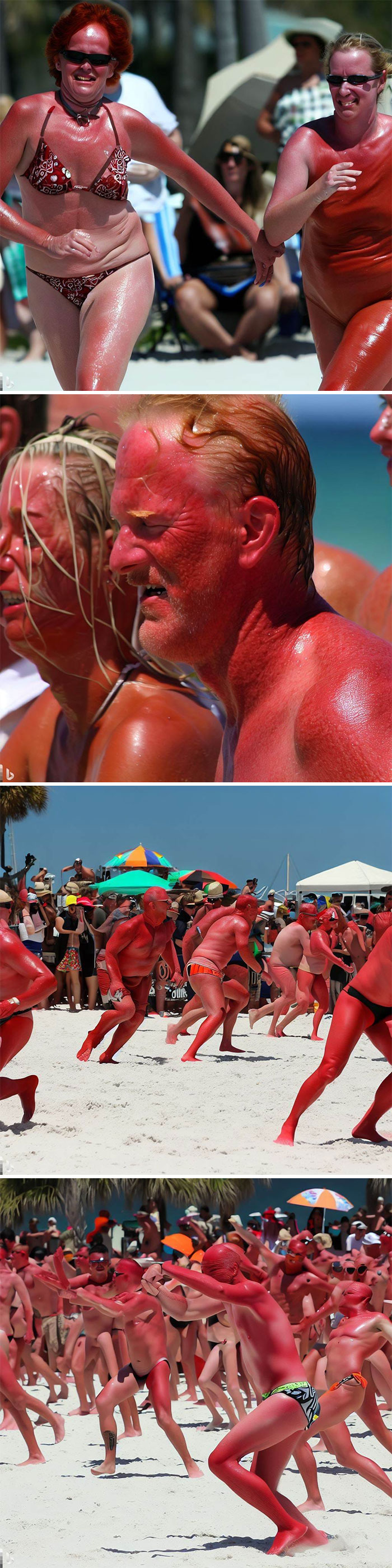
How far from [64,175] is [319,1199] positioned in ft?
14.9

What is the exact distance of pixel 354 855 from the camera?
4949mm

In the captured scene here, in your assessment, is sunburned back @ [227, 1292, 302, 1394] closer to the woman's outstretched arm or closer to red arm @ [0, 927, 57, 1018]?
red arm @ [0, 927, 57, 1018]

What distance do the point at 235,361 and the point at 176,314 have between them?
0.85m

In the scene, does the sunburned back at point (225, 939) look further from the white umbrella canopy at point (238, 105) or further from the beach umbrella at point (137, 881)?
the white umbrella canopy at point (238, 105)

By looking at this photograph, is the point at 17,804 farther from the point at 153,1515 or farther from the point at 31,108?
the point at 153,1515

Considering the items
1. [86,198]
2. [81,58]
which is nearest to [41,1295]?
[86,198]

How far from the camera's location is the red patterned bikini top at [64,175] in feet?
16.4

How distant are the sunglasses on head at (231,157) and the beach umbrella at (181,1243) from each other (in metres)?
12.8

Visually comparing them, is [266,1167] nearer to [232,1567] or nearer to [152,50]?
[232,1567]

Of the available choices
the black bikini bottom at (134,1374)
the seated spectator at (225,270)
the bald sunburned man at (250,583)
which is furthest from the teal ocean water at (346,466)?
the seated spectator at (225,270)

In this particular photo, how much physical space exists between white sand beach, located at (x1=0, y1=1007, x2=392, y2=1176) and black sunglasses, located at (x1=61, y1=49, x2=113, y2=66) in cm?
337

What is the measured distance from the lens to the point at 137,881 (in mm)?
4996

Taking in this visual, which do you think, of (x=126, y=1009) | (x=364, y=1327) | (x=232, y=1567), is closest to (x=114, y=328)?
(x=126, y=1009)

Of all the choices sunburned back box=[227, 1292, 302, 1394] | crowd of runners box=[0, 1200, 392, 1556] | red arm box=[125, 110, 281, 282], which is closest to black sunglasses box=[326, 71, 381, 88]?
red arm box=[125, 110, 281, 282]
